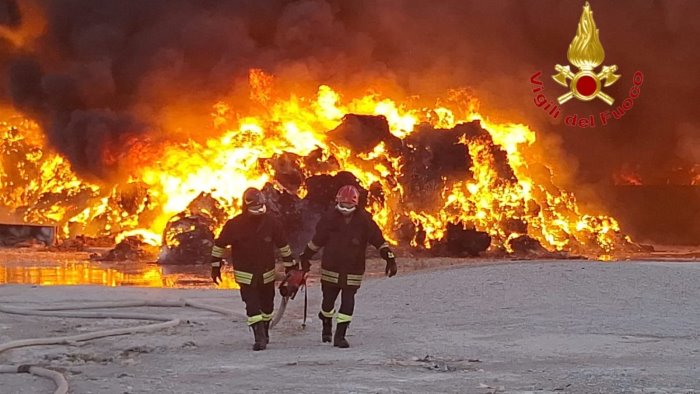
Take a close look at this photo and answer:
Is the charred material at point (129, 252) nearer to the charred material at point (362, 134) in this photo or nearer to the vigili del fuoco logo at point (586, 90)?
the charred material at point (362, 134)

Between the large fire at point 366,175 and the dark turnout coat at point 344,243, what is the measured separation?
14.1 m

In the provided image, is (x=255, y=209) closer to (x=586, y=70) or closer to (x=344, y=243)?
(x=344, y=243)

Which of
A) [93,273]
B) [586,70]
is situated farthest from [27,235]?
[586,70]

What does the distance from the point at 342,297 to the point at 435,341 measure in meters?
1.09

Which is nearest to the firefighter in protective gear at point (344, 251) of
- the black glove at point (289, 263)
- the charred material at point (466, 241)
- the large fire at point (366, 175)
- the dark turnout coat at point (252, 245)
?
the black glove at point (289, 263)

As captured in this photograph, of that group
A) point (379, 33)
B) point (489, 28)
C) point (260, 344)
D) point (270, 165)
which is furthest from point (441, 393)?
point (489, 28)

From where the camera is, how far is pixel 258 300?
27.4ft

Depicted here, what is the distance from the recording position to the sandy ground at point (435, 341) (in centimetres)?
653

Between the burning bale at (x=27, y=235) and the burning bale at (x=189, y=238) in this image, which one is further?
the burning bale at (x=27, y=235)

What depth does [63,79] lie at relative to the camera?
1101 inches

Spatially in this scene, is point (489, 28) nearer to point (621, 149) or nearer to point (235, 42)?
point (621, 149)

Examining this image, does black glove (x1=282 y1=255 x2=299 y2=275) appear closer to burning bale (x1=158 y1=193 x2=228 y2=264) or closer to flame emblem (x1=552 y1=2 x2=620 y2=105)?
burning bale (x1=158 y1=193 x2=228 y2=264)

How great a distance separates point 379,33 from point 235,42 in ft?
16.9

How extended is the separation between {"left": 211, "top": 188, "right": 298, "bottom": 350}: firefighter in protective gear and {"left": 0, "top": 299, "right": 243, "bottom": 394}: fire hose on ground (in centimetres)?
163
